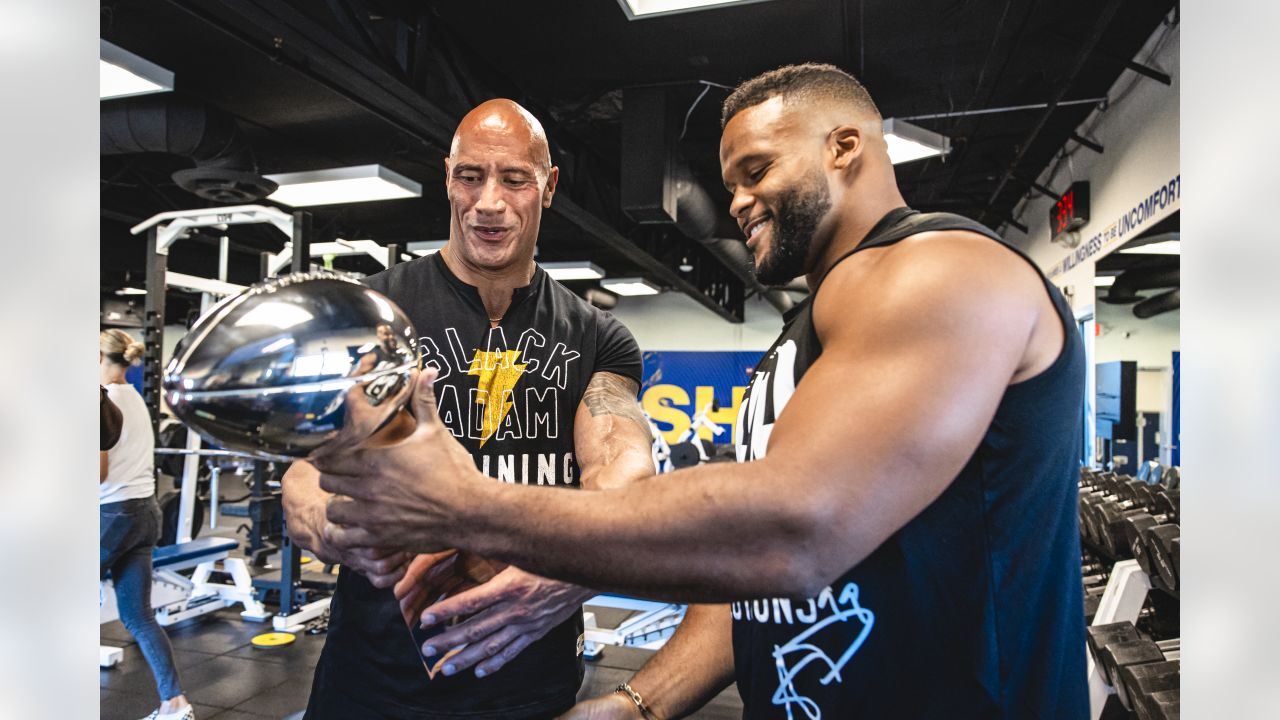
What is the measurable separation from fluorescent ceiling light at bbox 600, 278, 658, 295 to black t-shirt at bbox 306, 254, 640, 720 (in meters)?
9.40

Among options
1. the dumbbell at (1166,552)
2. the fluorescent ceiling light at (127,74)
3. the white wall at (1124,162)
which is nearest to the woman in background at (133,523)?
the fluorescent ceiling light at (127,74)

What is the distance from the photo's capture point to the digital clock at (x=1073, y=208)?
19.9ft

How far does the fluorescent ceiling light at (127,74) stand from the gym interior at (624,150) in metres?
0.02

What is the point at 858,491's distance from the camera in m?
0.71

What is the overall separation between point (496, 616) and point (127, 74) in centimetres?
425

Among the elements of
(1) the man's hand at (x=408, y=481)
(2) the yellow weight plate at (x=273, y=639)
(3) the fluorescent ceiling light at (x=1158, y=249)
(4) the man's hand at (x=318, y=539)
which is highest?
(3) the fluorescent ceiling light at (x=1158, y=249)

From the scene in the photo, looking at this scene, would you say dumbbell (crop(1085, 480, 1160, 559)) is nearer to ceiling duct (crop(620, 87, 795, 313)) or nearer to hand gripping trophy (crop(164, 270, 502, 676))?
ceiling duct (crop(620, 87, 795, 313))

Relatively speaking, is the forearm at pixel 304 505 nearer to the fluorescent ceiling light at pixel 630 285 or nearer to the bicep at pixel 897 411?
the bicep at pixel 897 411

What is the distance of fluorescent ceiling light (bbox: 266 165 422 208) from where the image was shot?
221 inches

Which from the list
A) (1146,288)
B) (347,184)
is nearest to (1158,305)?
(1146,288)

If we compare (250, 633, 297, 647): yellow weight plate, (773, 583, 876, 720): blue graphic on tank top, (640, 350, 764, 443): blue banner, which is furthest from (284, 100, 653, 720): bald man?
(640, 350, 764, 443): blue banner

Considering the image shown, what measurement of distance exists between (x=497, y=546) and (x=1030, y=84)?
587cm

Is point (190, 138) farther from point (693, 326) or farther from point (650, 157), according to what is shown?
point (693, 326)
